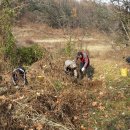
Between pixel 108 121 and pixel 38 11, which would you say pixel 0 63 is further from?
pixel 38 11

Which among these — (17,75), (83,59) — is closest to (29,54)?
(83,59)

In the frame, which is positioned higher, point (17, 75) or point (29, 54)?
point (17, 75)

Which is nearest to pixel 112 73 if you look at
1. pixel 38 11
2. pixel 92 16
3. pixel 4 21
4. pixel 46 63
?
pixel 46 63

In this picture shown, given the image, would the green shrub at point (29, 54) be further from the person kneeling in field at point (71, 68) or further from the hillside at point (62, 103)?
the person kneeling in field at point (71, 68)

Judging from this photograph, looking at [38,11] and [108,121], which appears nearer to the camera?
[108,121]

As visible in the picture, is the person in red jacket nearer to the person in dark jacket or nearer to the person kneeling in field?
the person kneeling in field

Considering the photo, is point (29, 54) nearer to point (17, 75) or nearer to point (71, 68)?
point (71, 68)

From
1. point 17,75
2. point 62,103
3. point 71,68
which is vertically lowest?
point 71,68

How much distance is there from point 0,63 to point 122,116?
5935 millimetres

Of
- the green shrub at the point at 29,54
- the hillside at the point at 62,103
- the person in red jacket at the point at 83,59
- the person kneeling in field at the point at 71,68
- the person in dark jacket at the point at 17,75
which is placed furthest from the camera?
the green shrub at the point at 29,54

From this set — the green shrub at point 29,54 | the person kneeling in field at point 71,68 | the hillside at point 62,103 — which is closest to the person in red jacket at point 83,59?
the person kneeling in field at point 71,68

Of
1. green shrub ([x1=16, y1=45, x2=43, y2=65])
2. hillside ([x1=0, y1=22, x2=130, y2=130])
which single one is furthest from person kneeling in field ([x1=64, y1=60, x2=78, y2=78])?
green shrub ([x1=16, y1=45, x2=43, y2=65])

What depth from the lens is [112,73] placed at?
13844mm

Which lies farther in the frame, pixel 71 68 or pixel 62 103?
pixel 71 68
